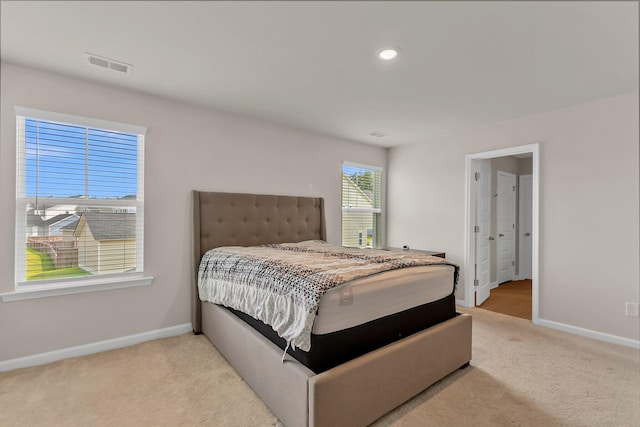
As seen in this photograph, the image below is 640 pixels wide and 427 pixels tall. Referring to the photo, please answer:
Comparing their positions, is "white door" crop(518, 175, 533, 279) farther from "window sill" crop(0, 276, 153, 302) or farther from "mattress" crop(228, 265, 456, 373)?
"window sill" crop(0, 276, 153, 302)

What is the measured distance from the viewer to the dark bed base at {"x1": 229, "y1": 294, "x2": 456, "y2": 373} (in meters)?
1.45

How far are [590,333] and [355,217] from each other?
2747 millimetres

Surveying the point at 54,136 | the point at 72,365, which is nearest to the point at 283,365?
the point at 72,365

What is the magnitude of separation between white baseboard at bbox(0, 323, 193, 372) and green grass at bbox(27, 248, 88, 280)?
1.88ft

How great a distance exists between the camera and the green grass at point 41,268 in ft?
7.21

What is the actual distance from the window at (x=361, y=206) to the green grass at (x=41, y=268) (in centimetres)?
301

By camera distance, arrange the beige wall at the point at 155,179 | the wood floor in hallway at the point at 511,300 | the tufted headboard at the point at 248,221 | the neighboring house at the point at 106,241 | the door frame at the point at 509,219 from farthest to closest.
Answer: the door frame at the point at 509,219 < the wood floor in hallway at the point at 511,300 < the tufted headboard at the point at 248,221 < the neighboring house at the point at 106,241 < the beige wall at the point at 155,179

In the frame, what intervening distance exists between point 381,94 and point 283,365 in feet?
7.28

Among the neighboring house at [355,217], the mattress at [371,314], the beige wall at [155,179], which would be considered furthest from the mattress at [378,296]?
the neighboring house at [355,217]

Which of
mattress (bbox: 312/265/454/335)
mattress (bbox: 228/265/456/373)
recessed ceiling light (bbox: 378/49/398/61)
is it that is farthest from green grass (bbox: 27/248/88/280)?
recessed ceiling light (bbox: 378/49/398/61)

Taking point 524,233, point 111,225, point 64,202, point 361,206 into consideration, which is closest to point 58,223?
point 64,202

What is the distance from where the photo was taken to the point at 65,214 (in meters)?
2.31

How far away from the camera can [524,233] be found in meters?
5.22

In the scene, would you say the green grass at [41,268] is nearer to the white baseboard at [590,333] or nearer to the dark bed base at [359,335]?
the dark bed base at [359,335]
